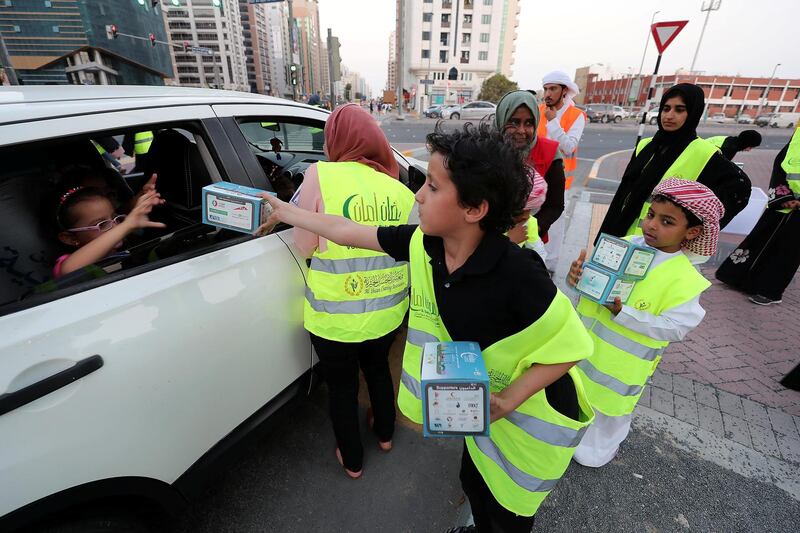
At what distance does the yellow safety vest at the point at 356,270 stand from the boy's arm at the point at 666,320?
39.8 inches

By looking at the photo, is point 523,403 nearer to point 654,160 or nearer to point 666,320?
point 666,320

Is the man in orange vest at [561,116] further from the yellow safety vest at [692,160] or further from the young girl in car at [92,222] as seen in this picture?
the young girl in car at [92,222]

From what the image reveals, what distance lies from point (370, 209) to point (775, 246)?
4.64m

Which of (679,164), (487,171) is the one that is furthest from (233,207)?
(679,164)

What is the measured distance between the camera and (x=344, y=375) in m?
1.91

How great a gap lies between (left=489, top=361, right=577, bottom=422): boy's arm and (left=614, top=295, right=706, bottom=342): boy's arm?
83cm

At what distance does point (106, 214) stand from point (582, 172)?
10.8 m

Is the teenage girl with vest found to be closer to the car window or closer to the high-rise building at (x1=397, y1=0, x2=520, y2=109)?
the car window

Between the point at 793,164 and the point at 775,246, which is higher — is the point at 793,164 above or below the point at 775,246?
above

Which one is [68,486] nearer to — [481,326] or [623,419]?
[481,326]

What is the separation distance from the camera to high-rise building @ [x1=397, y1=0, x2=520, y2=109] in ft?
182

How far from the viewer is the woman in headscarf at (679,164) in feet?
8.50

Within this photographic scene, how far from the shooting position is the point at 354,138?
169 centimetres

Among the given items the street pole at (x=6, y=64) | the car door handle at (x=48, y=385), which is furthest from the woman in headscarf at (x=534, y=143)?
the street pole at (x=6, y=64)
